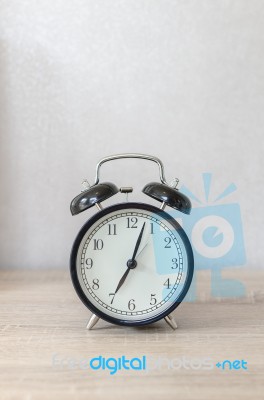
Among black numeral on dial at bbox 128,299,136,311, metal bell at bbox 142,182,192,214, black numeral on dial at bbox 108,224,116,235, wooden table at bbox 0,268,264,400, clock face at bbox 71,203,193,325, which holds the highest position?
metal bell at bbox 142,182,192,214

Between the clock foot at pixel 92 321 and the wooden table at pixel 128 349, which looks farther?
the clock foot at pixel 92 321

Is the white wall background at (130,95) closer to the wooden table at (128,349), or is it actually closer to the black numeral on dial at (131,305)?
the wooden table at (128,349)

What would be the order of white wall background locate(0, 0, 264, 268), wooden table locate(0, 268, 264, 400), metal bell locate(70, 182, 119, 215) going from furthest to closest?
white wall background locate(0, 0, 264, 268) < metal bell locate(70, 182, 119, 215) < wooden table locate(0, 268, 264, 400)

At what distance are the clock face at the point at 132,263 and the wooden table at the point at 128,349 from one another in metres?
0.05

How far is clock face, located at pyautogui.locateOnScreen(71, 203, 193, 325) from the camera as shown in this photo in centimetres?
92

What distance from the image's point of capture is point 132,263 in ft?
3.02

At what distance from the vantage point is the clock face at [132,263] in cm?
92

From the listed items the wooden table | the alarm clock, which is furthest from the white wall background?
the alarm clock

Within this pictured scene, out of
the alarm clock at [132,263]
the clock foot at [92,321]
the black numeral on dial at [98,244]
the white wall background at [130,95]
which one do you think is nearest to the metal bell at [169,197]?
the alarm clock at [132,263]

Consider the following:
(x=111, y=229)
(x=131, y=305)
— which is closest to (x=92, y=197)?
(x=111, y=229)

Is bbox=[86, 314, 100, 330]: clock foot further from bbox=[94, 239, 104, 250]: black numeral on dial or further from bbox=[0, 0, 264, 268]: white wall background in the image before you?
bbox=[0, 0, 264, 268]: white wall background

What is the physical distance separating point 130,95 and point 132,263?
545 mm

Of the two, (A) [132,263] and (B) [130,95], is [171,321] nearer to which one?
(A) [132,263]

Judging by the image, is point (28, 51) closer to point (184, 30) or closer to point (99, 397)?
point (184, 30)
